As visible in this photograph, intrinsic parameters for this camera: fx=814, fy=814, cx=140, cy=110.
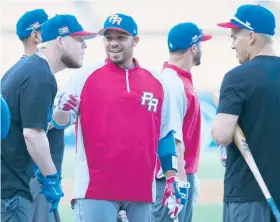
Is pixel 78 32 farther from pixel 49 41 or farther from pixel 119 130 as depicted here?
pixel 119 130

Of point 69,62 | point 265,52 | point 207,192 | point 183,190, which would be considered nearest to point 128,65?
point 69,62

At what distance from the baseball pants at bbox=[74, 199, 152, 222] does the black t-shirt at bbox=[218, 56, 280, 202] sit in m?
0.46

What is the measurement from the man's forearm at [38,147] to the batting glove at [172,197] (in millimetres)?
726

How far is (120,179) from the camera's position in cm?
398

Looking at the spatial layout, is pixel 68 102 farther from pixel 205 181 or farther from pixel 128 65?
pixel 205 181

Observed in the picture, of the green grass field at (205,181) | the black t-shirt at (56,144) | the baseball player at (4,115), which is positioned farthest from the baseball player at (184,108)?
the green grass field at (205,181)

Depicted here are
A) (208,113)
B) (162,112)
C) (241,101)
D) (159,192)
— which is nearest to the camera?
(241,101)

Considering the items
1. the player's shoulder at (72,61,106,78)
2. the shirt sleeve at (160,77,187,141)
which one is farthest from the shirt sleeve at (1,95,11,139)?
the shirt sleeve at (160,77,187,141)

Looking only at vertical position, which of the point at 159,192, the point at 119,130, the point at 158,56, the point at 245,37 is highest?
the point at 158,56

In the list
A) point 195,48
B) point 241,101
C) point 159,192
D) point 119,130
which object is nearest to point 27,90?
point 119,130

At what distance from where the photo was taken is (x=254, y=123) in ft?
12.6

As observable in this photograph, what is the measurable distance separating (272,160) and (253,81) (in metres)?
0.39

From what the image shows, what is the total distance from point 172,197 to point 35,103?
3.29 feet

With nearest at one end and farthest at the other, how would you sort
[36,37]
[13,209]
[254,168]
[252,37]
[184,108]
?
[254,168] < [13,209] < [252,37] < [184,108] < [36,37]
